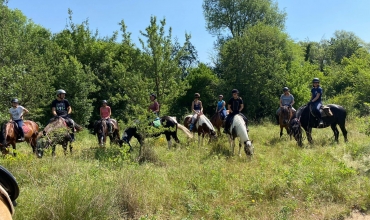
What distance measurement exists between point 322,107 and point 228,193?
24.1 feet

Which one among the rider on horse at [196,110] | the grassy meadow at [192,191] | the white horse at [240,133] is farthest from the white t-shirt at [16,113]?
the white horse at [240,133]

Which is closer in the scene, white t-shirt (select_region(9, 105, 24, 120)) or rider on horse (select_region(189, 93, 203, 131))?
white t-shirt (select_region(9, 105, 24, 120))

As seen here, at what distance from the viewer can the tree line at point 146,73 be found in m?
12.9

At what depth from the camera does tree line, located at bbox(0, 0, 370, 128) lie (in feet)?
42.3

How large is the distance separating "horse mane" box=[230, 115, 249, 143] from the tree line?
9.85 feet

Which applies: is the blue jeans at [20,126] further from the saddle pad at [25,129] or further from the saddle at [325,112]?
the saddle at [325,112]

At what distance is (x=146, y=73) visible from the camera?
1294 cm

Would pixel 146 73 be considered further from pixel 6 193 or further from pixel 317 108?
pixel 6 193

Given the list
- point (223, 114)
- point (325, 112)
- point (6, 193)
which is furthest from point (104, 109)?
point (6, 193)

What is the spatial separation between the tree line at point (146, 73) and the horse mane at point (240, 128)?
118 inches

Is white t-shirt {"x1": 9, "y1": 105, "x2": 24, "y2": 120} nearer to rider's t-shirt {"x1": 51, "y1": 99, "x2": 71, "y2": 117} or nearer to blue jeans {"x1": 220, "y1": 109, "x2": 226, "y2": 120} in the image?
rider's t-shirt {"x1": 51, "y1": 99, "x2": 71, "y2": 117}

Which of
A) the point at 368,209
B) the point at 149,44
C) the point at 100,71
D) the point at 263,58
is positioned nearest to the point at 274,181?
the point at 368,209

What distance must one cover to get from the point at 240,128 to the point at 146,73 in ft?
18.5

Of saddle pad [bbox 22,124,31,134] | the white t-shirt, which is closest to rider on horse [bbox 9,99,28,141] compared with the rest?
the white t-shirt
